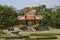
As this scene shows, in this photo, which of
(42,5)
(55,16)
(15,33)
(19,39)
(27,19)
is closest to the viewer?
(19,39)

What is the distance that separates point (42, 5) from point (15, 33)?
25.8 metres

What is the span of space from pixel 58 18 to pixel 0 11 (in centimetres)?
1065

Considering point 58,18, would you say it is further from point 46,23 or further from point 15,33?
point 15,33

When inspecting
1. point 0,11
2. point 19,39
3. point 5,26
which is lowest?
point 19,39

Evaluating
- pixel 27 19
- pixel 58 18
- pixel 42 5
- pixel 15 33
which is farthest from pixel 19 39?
pixel 42 5

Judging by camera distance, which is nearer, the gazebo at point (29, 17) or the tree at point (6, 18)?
the gazebo at point (29, 17)

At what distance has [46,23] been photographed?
36500 millimetres

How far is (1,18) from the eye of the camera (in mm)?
35969

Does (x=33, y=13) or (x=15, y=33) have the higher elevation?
(x=33, y=13)

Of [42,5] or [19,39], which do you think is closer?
[19,39]

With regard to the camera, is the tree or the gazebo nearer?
the gazebo

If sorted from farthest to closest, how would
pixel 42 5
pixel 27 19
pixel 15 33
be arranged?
1. pixel 42 5
2. pixel 27 19
3. pixel 15 33

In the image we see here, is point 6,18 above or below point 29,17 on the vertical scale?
above

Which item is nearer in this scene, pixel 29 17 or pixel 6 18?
pixel 29 17
